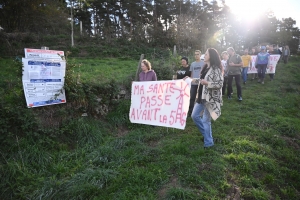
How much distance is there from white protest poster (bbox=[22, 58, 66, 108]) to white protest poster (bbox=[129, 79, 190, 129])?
5.66 feet

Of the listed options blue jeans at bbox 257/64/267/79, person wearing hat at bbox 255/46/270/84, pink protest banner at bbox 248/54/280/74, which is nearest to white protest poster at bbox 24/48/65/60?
person wearing hat at bbox 255/46/270/84

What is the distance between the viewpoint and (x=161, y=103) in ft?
15.3

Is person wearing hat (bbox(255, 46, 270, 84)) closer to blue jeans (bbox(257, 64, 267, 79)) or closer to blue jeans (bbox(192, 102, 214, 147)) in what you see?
blue jeans (bbox(257, 64, 267, 79))

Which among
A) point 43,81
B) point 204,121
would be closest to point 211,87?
point 204,121

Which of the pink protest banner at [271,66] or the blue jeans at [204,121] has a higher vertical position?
the pink protest banner at [271,66]

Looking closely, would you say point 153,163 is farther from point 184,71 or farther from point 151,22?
point 151,22

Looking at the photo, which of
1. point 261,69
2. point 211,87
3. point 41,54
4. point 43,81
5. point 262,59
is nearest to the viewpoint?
point 211,87

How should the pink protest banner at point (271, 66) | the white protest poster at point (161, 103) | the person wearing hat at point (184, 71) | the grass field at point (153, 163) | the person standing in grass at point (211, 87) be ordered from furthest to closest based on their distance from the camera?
the pink protest banner at point (271, 66)
the person wearing hat at point (184, 71)
the white protest poster at point (161, 103)
the person standing in grass at point (211, 87)
the grass field at point (153, 163)

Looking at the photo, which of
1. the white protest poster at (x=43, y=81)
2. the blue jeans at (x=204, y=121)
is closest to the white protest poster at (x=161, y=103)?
the blue jeans at (x=204, y=121)

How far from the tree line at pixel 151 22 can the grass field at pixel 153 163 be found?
13.3 m

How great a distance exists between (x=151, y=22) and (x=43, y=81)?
2443 centimetres

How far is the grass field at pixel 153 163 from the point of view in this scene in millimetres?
3213

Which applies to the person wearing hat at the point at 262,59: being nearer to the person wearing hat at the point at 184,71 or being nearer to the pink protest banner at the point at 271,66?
the pink protest banner at the point at 271,66

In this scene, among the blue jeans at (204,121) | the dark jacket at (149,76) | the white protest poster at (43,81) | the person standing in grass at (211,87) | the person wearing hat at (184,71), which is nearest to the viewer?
the person standing in grass at (211,87)
